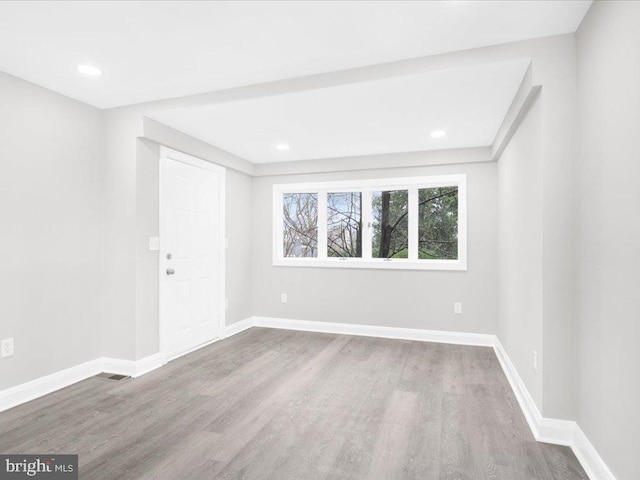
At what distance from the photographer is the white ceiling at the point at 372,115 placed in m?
2.51

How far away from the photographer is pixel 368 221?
4.75 m

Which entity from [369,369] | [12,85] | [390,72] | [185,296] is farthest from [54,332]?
[390,72]

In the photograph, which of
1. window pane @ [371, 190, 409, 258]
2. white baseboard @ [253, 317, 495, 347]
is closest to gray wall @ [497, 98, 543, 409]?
white baseboard @ [253, 317, 495, 347]

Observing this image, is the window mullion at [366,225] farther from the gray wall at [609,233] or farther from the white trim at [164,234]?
the gray wall at [609,233]

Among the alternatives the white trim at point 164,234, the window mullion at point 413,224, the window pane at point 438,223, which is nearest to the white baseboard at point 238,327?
the white trim at point 164,234

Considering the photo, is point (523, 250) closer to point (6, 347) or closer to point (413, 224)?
point (413, 224)

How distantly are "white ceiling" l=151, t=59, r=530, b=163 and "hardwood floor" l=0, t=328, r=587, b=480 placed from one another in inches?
90.8

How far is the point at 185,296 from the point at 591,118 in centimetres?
372

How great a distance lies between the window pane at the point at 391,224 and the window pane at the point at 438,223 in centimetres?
19

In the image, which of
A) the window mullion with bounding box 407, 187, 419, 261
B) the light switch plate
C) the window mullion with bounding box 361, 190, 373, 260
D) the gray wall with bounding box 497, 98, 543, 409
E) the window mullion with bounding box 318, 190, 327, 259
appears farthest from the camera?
the window mullion with bounding box 318, 190, 327, 259

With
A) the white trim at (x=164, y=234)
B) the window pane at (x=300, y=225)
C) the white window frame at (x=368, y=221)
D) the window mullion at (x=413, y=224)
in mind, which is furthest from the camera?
the window pane at (x=300, y=225)

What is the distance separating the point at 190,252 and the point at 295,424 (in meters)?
2.28

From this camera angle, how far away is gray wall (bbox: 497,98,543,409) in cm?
233

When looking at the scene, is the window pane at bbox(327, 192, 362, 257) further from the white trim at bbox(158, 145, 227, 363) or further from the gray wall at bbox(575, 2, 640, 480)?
the gray wall at bbox(575, 2, 640, 480)
